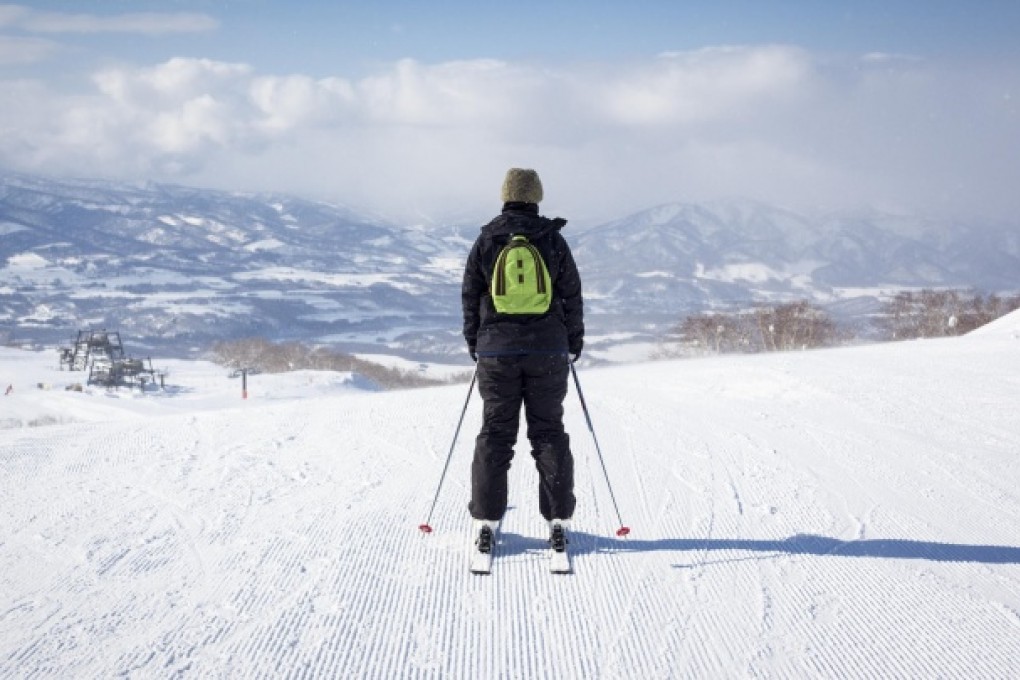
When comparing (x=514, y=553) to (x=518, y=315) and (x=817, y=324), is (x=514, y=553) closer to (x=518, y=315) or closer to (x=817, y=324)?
(x=518, y=315)

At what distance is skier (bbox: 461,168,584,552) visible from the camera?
3.89 meters

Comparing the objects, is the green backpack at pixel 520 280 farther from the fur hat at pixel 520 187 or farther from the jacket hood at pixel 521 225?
the fur hat at pixel 520 187

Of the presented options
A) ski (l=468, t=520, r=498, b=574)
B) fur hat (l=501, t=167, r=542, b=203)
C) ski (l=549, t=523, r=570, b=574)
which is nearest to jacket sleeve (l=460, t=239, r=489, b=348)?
fur hat (l=501, t=167, r=542, b=203)

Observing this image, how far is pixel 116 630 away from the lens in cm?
310

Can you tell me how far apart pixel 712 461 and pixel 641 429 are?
1388mm

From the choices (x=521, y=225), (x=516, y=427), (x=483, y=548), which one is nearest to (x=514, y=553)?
(x=483, y=548)

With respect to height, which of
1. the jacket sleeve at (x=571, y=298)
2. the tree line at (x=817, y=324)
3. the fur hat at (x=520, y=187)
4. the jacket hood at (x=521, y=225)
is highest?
the fur hat at (x=520, y=187)

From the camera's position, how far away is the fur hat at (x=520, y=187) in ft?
13.0

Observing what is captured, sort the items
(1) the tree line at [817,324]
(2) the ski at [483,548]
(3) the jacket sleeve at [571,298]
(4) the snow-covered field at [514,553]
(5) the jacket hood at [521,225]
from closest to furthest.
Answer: (4) the snow-covered field at [514,553] → (2) the ski at [483,548] → (5) the jacket hood at [521,225] → (3) the jacket sleeve at [571,298] → (1) the tree line at [817,324]

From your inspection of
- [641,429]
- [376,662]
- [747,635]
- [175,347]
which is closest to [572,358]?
[747,635]

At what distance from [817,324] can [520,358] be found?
193 feet

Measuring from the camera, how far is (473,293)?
13.1 feet

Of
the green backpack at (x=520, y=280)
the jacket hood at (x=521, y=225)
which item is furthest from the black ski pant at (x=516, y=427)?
the jacket hood at (x=521, y=225)

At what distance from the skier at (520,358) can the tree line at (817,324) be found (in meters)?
53.4
